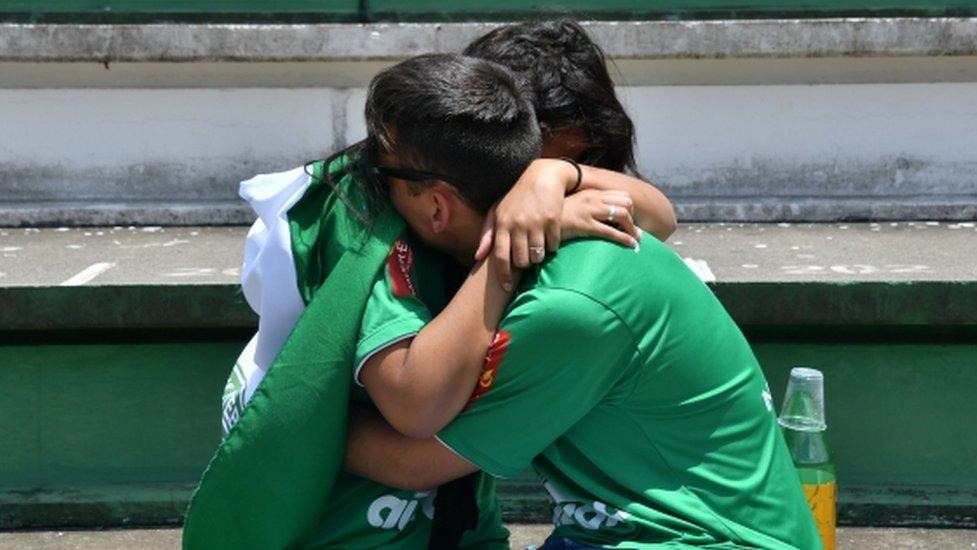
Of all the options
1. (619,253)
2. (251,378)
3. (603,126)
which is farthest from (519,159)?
(251,378)

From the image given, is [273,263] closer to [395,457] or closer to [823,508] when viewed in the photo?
[395,457]

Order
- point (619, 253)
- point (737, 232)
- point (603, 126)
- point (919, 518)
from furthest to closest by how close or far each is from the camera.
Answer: point (737, 232), point (919, 518), point (603, 126), point (619, 253)

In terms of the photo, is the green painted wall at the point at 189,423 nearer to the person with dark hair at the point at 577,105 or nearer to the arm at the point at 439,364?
the person with dark hair at the point at 577,105

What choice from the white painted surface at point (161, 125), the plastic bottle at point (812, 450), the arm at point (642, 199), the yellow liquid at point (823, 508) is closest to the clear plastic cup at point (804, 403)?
the plastic bottle at point (812, 450)

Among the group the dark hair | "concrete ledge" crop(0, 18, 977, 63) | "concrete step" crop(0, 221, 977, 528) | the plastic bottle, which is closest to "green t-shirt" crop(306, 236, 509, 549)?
the dark hair

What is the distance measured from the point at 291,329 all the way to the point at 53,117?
3262mm

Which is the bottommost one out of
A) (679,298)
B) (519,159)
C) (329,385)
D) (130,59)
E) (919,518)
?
(919,518)

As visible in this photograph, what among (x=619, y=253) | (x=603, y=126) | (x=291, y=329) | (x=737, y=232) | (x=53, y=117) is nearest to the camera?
(x=619, y=253)

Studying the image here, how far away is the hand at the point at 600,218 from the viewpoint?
194 centimetres

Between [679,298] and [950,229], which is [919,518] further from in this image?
[679,298]

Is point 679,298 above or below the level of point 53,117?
above

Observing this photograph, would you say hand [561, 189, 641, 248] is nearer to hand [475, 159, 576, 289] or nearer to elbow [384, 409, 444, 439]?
hand [475, 159, 576, 289]

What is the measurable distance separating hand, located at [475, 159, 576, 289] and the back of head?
0.13 feet

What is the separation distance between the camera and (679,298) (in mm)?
1956
